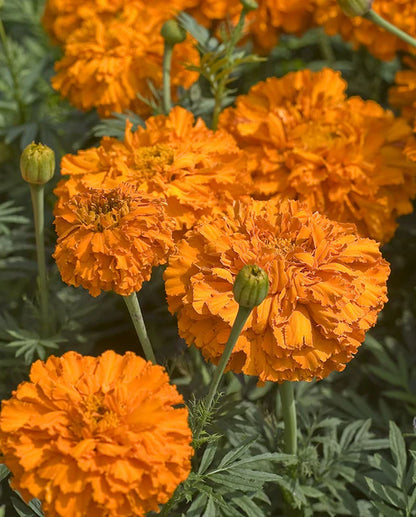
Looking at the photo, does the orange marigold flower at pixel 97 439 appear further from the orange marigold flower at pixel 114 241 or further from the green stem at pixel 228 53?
the green stem at pixel 228 53

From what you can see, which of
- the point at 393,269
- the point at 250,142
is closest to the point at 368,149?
the point at 250,142

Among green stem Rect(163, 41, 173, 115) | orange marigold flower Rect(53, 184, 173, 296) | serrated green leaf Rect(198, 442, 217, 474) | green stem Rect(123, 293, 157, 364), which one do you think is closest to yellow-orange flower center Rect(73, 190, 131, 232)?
orange marigold flower Rect(53, 184, 173, 296)

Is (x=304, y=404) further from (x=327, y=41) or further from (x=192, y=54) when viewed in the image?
(x=327, y=41)

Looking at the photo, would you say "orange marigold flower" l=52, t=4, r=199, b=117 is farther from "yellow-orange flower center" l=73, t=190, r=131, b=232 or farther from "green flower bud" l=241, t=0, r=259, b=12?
"yellow-orange flower center" l=73, t=190, r=131, b=232

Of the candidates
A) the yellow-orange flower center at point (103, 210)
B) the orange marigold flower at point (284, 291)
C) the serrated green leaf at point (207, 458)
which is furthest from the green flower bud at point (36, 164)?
the serrated green leaf at point (207, 458)

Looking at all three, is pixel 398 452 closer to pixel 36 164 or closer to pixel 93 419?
pixel 93 419

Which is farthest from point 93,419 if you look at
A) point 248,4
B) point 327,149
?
point 248,4
